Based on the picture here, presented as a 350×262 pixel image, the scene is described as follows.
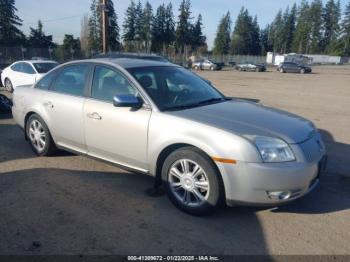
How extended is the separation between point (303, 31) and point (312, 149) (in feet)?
383

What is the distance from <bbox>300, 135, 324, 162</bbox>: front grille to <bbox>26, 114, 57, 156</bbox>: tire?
3.71 m

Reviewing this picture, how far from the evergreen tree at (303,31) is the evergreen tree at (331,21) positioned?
547 centimetres

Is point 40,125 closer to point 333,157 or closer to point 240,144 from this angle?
point 240,144

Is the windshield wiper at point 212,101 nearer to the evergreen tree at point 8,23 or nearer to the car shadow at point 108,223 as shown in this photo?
the car shadow at point 108,223

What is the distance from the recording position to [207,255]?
10.5 ft

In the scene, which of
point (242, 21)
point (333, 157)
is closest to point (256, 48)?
point (242, 21)

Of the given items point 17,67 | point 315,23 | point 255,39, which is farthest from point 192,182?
point 315,23

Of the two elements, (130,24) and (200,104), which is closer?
(200,104)

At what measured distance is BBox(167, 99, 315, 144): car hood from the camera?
3707 millimetres

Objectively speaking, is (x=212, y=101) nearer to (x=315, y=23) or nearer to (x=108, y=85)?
(x=108, y=85)

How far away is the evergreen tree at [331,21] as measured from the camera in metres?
109

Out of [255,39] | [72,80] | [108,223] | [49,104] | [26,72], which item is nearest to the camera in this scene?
[108,223]

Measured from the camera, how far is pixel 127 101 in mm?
4125

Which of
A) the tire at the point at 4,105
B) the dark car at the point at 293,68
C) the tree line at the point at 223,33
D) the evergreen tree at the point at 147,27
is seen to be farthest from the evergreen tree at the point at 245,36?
the tire at the point at 4,105
